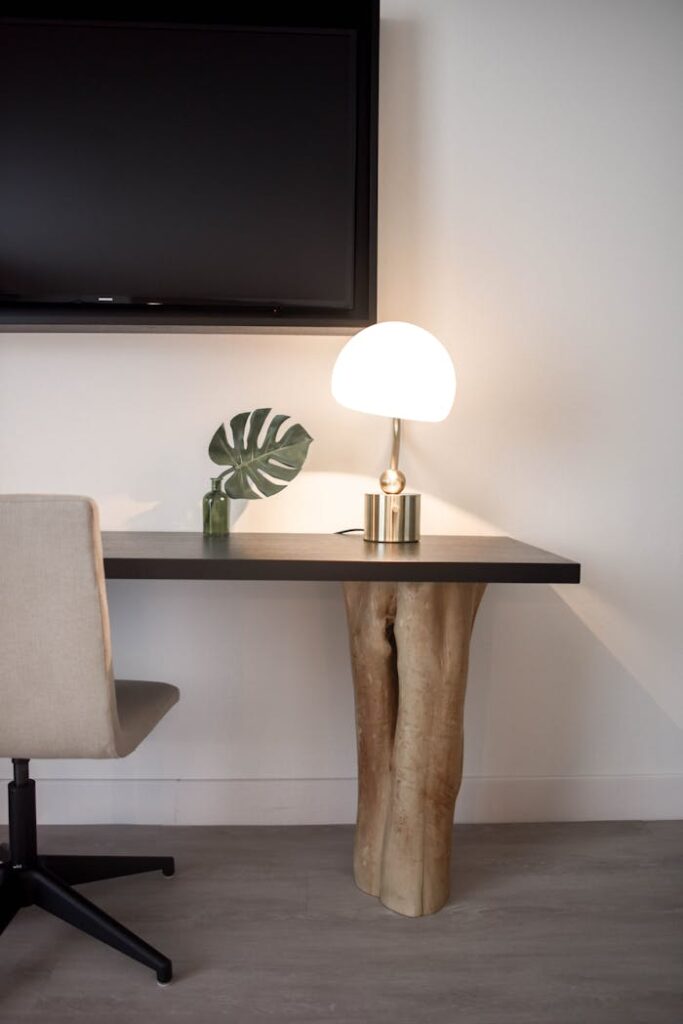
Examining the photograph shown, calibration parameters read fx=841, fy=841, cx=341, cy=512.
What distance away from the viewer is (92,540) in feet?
4.82

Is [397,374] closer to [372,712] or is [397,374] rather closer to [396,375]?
[396,375]

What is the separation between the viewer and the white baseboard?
235 centimetres

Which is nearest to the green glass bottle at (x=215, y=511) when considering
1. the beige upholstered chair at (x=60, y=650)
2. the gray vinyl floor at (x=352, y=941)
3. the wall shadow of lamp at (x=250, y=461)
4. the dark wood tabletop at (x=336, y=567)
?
the wall shadow of lamp at (x=250, y=461)

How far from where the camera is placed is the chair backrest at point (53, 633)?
4.75 feet

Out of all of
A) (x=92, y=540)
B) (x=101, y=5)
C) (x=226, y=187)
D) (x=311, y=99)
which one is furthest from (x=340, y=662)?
(x=101, y=5)

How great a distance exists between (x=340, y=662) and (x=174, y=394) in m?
0.89

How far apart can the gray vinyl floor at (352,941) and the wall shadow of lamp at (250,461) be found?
2.86 feet

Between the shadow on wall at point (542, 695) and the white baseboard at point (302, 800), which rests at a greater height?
the shadow on wall at point (542, 695)

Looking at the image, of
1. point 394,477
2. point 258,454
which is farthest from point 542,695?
point 258,454

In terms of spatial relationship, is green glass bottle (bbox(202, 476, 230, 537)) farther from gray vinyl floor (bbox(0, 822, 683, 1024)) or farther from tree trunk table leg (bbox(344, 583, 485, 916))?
gray vinyl floor (bbox(0, 822, 683, 1024))

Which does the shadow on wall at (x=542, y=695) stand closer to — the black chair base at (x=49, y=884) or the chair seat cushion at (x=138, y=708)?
the chair seat cushion at (x=138, y=708)

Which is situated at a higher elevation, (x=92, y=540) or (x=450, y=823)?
(x=92, y=540)

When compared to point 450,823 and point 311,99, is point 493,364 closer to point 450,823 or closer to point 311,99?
point 311,99

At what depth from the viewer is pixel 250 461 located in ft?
7.09
